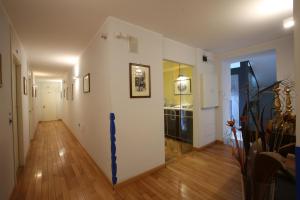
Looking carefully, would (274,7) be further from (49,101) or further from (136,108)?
(49,101)

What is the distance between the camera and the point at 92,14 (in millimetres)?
1972

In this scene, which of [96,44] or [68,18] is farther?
[96,44]

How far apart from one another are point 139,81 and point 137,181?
160 cm

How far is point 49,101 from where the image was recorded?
8539 millimetres

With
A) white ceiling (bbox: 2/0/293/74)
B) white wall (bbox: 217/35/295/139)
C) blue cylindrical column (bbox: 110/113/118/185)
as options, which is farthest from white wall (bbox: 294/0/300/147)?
white wall (bbox: 217/35/295/139)

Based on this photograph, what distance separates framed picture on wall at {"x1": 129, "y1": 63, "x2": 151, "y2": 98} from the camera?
2.25m

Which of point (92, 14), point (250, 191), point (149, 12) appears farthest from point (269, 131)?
point (92, 14)

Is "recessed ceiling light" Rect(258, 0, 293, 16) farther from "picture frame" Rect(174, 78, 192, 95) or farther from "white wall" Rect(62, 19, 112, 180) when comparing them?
"picture frame" Rect(174, 78, 192, 95)

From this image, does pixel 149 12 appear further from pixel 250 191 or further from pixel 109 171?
pixel 109 171

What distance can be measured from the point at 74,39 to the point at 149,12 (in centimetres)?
172

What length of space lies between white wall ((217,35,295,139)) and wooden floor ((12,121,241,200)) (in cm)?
126

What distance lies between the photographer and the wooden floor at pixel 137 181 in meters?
1.95

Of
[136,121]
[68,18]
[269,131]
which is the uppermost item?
[68,18]

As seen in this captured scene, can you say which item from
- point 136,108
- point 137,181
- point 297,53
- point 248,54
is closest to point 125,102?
point 136,108
